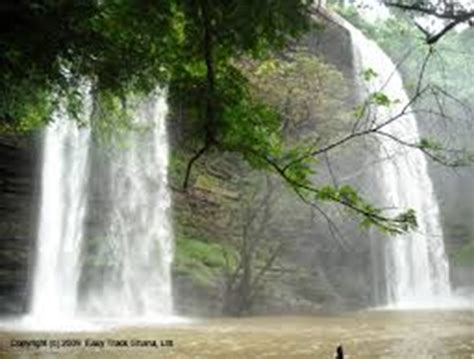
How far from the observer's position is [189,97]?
5082 millimetres

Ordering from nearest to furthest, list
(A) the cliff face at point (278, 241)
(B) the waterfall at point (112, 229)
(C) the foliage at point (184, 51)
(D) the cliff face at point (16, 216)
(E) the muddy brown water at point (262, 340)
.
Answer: (C) the foliage at point (184, 51) → (E) the muddy brown water at point (262, 340) → (D) the cliff face at point (16, 216) → (B) the waterfall at point (112, 229) → (A) the cliff face at point (278, 241)

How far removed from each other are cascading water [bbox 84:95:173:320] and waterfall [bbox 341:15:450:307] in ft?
24.6

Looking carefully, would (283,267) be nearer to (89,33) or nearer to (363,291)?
(363,291)

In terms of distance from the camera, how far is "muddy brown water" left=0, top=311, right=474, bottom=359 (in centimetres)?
935

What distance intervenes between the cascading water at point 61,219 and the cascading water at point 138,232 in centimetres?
62

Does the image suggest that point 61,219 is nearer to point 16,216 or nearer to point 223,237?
point 16,216

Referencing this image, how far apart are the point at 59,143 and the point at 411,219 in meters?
15.4

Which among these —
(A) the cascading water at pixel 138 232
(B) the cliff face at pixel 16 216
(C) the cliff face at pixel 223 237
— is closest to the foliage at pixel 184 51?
(C) the cliff face at pixel 223 237

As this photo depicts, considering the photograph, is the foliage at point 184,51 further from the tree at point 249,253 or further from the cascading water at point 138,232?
the tree at point 249,253

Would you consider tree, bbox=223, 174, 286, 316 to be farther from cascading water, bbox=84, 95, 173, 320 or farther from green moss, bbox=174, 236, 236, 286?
cascading water, bbox=84, 95, 173, 320

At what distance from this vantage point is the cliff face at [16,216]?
16.5 m

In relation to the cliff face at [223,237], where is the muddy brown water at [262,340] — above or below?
below

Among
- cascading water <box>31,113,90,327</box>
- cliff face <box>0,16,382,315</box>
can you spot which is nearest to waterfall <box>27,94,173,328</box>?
cascading water <box>31,113,90,327</box>

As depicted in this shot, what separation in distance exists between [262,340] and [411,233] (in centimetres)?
1267
